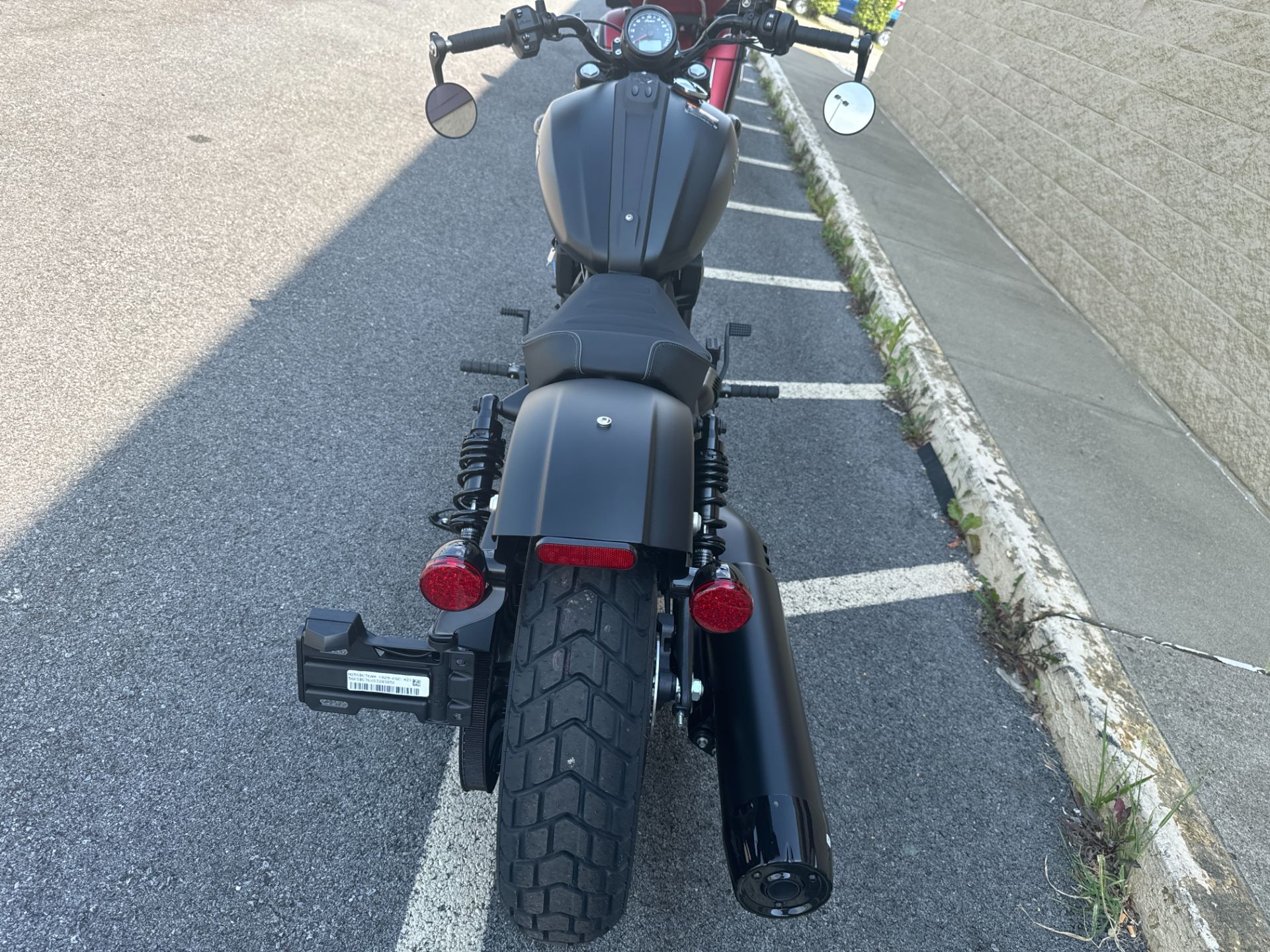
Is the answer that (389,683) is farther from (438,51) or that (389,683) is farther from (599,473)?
(438,51)

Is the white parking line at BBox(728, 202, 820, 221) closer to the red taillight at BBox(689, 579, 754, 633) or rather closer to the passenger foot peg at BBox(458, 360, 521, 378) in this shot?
the passenger foot peg at BBox(458, 360, 521, 378)

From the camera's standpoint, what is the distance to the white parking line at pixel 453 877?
1.84 meters

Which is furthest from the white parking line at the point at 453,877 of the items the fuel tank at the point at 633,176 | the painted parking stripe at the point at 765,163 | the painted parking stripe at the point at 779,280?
the painted parking stripe at the point at 765,163

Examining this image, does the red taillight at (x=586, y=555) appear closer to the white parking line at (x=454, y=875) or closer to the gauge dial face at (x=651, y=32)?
the white parking line at (x=454, y=875)

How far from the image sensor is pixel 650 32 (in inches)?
99.1

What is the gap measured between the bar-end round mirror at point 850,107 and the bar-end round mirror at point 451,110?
1.30m

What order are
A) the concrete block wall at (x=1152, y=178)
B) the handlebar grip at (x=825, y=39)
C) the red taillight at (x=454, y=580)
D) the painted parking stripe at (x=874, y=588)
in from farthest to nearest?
1. the concrete block wall at (x=1152, y=178)
2. the painted parking stripe at (x=874, y=588)
3. the handlebar grip at (x=825, y=39)
4. the red taillight at (x=454, y=580)

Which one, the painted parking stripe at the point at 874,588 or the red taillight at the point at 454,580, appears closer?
the red taillight at the point at 454,580

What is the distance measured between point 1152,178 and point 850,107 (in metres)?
3.61

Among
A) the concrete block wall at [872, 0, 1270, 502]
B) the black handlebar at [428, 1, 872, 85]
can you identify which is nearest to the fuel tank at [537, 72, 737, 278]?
the black handlebar at [428, 1, 872, 85]

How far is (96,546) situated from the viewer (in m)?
2.53

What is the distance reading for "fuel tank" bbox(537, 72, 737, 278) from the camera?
87.4 inches

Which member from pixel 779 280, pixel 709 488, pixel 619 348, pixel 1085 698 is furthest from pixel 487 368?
pixel 779 280

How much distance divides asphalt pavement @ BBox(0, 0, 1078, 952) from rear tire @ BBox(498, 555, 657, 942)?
0.50 m
